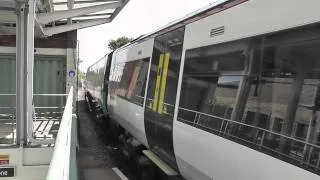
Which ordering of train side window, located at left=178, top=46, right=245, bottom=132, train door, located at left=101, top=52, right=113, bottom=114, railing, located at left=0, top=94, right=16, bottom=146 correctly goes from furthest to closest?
train door, located at left=101, top=52, right=113, bottom=114 < railing, located at left=0, top=94, right=16, bottom=146 < train side window, located at left=178, top=46, right=245, bottom=132

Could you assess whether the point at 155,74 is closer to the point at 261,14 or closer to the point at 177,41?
the point at 177,41

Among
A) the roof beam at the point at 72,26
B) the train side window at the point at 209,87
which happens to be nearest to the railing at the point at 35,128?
the roof beam at the point at 72,26

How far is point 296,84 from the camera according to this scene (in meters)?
3.65

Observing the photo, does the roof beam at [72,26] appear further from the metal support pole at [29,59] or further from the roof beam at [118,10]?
the metal support pole at [29,59]

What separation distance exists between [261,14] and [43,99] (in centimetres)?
1407

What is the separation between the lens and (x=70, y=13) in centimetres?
1519

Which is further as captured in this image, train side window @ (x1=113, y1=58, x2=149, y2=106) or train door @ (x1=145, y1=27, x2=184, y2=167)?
train side window @ (x1=113, y1=58, x2=149, y2=106)

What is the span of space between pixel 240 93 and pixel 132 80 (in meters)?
5.78

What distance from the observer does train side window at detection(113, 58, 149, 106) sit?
8.81 m

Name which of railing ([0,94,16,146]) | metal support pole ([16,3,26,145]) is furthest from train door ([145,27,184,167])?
railing ([0,94,16,146])

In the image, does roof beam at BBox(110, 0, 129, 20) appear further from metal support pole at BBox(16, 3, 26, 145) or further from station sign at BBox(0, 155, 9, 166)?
station sign at BBox(0, 155, 9, 166)

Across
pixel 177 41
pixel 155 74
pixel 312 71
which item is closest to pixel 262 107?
pixel 312 71

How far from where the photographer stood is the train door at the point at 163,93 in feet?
21.4

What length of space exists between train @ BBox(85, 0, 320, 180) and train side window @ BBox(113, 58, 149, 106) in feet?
3.81
